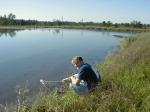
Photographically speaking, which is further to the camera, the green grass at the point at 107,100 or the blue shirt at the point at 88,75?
the blue shirt at the point at 88,75

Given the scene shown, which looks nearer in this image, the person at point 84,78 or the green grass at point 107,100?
the green grass at point 107,100

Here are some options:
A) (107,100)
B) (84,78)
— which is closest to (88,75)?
(84,78)

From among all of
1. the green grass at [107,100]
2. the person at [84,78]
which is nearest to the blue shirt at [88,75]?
the person at [84,78]

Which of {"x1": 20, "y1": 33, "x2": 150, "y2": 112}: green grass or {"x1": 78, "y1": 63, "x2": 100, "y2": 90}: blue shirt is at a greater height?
{"x1": 78, "y1": 63, "x2": 100, "y2": 90}: blue shirt

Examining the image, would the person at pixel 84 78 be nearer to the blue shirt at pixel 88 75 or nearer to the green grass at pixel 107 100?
the blue shirt at pixel 88 75

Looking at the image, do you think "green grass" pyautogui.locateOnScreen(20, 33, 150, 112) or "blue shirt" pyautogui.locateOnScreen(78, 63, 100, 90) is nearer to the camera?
"green grass" pyautogui.locateOnScreen(20, 33, 150, 112)

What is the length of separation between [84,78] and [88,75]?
0.14 metres

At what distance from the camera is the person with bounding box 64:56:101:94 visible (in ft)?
30.5

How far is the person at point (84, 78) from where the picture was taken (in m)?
9.30

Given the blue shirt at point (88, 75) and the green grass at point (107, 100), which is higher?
the blue shirt at point (88, 75)

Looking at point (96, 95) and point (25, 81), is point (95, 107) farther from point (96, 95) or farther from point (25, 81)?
point (25, 81)

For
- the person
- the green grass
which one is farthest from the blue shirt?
the green grass

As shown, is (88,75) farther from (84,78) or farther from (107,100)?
(107,100)

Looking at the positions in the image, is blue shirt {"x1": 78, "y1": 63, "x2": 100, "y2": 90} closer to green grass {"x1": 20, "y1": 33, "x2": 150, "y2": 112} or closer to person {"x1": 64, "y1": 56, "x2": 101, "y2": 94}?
person {"x1": 64, "y1": 56, "x2": 101, "y2": 94}
